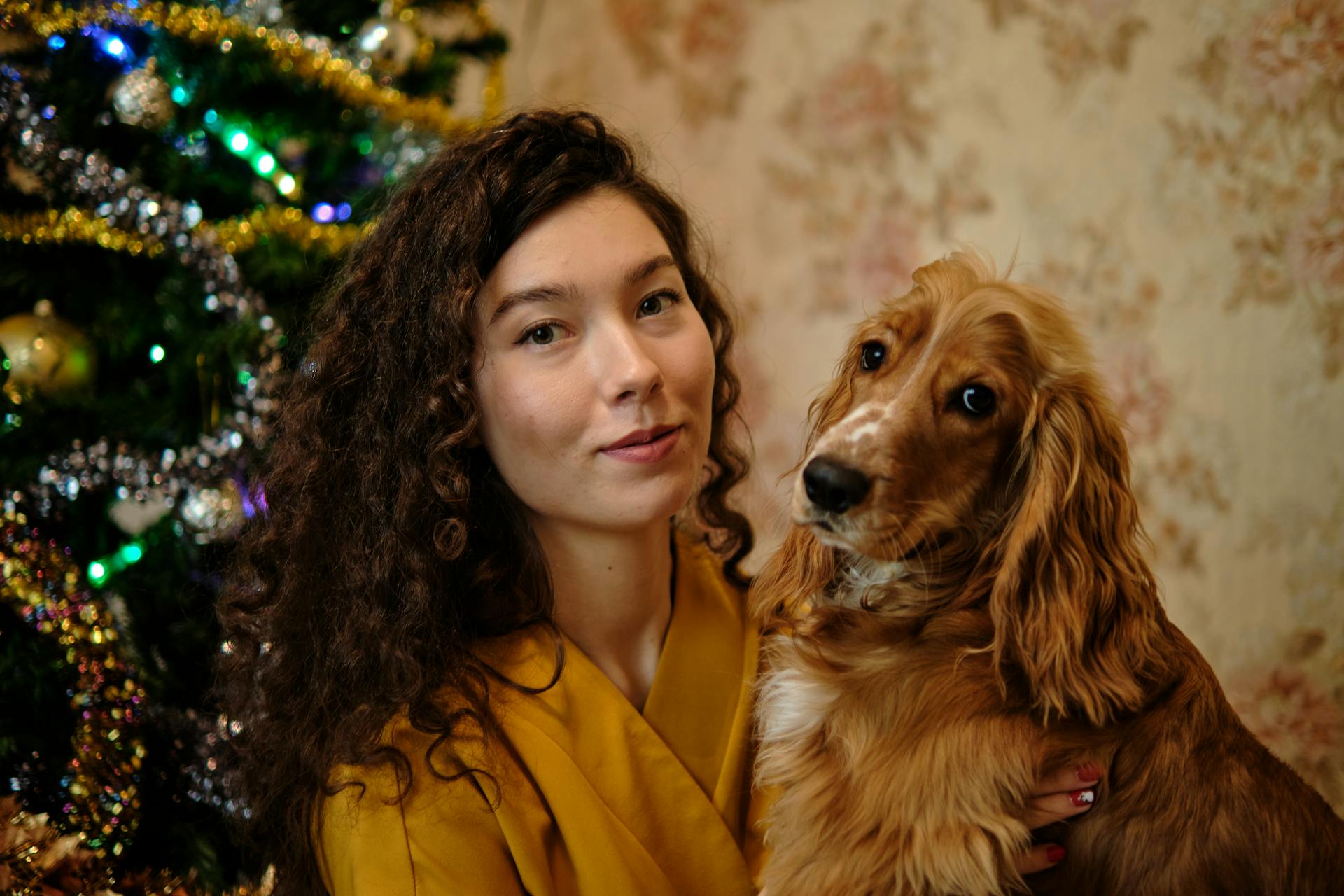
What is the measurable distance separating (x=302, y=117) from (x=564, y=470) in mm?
1023

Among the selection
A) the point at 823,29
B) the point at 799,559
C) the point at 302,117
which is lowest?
the point at 799,559

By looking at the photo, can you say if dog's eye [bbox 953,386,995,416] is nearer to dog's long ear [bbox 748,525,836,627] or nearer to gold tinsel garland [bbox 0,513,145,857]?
dog's long ear [bbox 748,525,836,627]

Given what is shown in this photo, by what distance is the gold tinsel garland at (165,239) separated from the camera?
168 cm

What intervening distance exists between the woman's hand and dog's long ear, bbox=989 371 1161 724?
0.07 m

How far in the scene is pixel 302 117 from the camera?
1.94m

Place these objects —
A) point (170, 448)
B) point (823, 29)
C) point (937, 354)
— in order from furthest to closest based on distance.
→ point (823, 29), point (170, 448), point (937, 354)

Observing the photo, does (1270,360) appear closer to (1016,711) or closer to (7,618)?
(1016,711)

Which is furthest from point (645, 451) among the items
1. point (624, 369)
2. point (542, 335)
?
point (542, 335)

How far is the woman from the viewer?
136cm

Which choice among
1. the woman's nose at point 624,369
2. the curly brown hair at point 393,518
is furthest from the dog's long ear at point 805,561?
the curly brown hair at point 393,518

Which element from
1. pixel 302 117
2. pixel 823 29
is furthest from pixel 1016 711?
pixel 823 29

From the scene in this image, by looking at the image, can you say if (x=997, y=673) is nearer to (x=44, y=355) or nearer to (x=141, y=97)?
(x=44, y=355)

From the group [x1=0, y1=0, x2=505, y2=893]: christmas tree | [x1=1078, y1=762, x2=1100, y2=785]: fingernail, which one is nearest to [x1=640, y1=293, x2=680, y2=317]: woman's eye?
[x1=0, y1=0, x2=505, y2=893]: christmas tree

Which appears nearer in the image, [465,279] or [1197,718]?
[1197,718]
